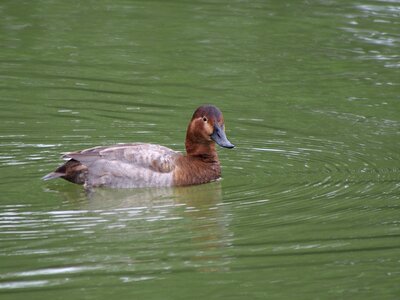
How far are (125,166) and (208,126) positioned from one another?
3.43 ft

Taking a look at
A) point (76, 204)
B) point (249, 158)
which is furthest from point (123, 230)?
point (249, 158)

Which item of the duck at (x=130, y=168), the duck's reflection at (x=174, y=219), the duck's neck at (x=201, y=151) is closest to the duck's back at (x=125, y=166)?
the duck at (x=130, y=168)

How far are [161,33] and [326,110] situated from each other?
4359mm

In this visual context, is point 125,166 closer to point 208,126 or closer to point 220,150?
point 208,126

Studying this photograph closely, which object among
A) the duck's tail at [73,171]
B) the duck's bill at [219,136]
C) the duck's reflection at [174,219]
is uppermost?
the duck's bill at [219,136]

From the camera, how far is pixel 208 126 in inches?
480

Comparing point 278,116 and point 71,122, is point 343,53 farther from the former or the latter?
point 71,122

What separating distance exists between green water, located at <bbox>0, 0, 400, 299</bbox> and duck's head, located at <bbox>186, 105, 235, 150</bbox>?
427 mm

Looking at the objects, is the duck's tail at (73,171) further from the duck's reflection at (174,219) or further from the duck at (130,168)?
the duck's reflection at (174,219)

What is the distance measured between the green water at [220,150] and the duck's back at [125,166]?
0.18 m

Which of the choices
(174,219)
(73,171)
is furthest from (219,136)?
(174,219)

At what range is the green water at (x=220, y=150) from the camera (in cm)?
863

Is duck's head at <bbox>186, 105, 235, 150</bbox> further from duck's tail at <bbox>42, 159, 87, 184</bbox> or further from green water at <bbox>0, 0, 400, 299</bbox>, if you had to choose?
duck's tail at <bbox>42, 159, 87, 184</bbox>

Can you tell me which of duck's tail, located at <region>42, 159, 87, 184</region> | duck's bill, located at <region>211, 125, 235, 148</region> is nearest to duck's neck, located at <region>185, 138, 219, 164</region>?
duck's bill, located at <region>211, 125, 235, 148</region>
